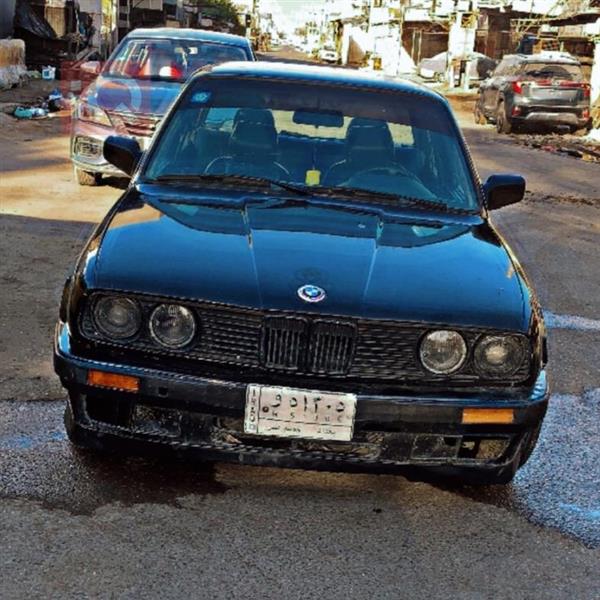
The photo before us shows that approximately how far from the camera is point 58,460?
12.9 feet

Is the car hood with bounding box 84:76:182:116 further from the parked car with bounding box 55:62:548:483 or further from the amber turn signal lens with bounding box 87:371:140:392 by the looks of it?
the amber turn signal lens with bounding box 87:371:140:392

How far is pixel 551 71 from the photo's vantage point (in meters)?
22.4

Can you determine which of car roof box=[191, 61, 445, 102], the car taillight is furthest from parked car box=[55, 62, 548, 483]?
the car taillight

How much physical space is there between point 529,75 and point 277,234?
1957 cm

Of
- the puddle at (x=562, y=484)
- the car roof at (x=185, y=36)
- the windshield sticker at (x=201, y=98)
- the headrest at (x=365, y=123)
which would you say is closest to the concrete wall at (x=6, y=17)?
the car roof at (x=185, y=36)

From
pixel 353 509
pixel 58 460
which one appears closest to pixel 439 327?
pixel 353 509

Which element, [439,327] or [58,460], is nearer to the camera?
[439,327]

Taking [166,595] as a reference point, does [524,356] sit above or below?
above

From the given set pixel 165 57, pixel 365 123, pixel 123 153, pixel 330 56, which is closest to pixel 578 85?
pixel 165 57

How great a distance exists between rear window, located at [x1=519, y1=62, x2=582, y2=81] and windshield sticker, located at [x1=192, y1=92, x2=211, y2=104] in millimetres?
18408

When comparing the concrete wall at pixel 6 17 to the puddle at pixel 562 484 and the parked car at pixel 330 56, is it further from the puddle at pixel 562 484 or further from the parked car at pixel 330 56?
the parked car at pixel 330 56

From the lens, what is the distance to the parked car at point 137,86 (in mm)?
9922

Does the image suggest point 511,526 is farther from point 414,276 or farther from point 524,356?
point 414,276

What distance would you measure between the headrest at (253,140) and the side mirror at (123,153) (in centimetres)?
58
